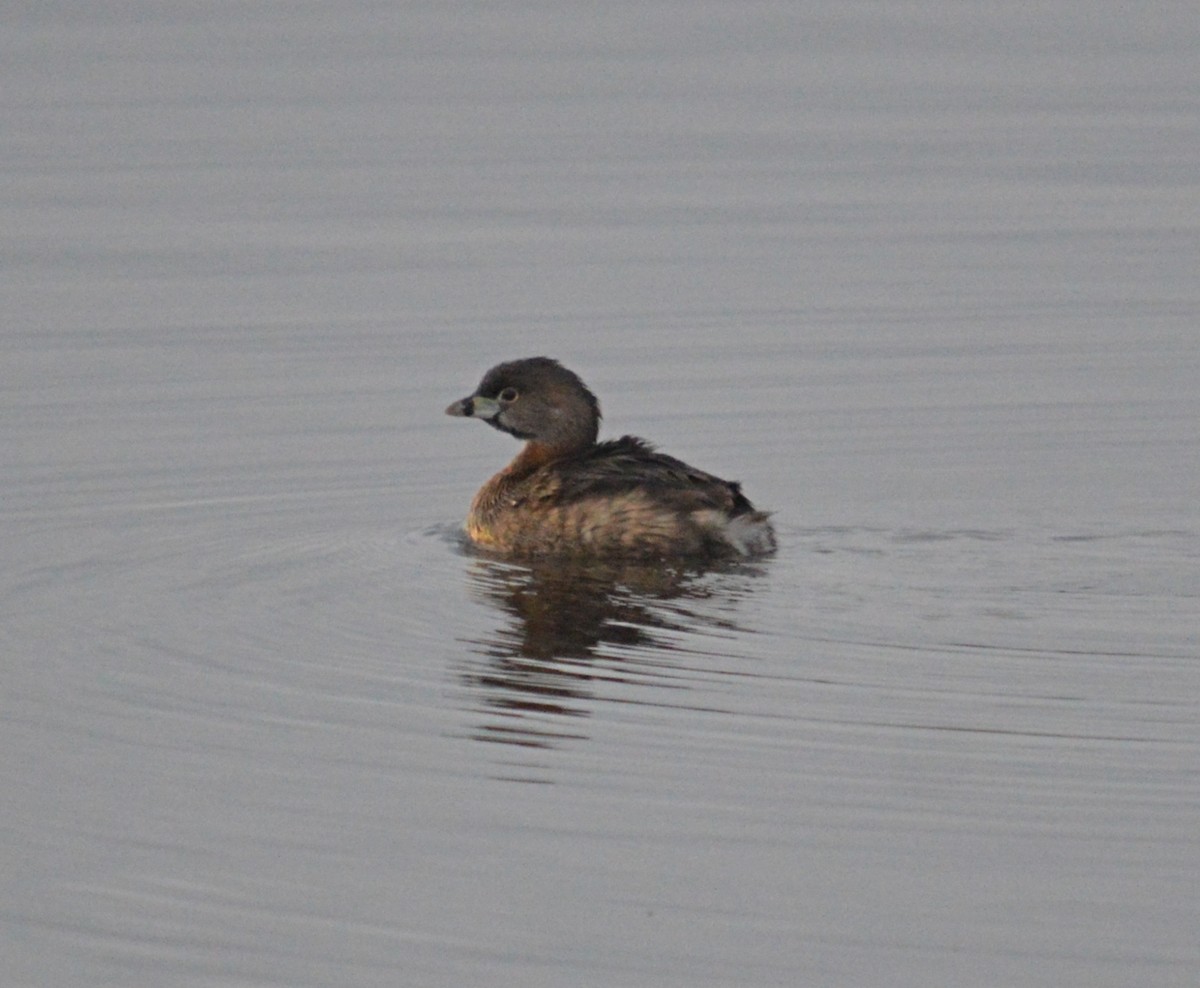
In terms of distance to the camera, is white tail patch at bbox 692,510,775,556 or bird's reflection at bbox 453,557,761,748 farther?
white tail patch at bbox 692,510,775,556

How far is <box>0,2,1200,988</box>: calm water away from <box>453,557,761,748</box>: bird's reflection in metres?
0.03

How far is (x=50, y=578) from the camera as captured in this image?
10047 mm

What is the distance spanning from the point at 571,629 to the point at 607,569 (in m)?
1.08

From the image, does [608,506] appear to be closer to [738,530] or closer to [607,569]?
[607,569]

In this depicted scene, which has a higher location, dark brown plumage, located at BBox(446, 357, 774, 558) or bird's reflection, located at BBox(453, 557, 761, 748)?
dark brown plumage, located at BBox(446, 357, 774, 558)

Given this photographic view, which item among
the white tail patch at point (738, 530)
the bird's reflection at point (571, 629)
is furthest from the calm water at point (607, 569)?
the white tail patch at point (738, 530)

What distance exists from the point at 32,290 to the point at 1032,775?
9457 millimetres

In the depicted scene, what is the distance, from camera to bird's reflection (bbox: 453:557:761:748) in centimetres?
818

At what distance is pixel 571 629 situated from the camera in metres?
9.29

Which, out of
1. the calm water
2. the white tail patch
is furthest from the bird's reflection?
the white tail patch

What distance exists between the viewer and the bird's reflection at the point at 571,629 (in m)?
8.18

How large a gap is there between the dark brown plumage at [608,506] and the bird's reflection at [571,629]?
0.39 feet

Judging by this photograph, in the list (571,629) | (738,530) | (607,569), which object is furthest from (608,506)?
(571,629)

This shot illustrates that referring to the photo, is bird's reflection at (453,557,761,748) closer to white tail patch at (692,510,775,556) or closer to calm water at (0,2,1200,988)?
calm water at (0,2,1200,988)
